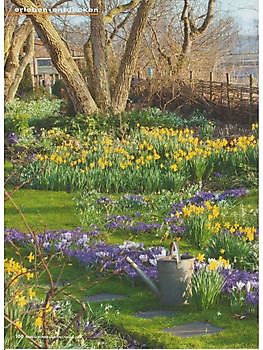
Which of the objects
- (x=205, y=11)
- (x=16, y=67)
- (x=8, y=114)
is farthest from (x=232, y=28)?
(x=16, y=67)

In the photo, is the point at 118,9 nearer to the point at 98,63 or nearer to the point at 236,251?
the point at 98,63

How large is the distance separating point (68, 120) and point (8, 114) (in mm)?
1983

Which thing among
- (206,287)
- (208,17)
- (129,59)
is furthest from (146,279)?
(129,59)

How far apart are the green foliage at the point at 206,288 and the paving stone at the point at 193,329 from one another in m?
0.12

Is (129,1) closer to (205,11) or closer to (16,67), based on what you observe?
(205,11)

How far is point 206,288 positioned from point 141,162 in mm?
2669

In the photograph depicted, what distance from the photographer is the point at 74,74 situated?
7.28 m

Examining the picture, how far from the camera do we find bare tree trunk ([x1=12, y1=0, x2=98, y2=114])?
640 cm

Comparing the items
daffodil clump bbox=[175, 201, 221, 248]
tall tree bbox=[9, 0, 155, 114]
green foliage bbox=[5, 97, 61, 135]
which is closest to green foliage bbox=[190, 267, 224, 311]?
daffodil clump bbox=[175, 201, 221, 248]

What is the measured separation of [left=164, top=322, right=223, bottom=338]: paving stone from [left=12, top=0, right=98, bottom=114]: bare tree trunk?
12.1 feet

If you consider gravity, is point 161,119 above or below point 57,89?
below

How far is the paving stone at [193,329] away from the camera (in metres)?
2.94

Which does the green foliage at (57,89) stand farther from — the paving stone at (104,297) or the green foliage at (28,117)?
the paving stone at (104,297)

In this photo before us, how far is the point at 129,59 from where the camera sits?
6426mm
